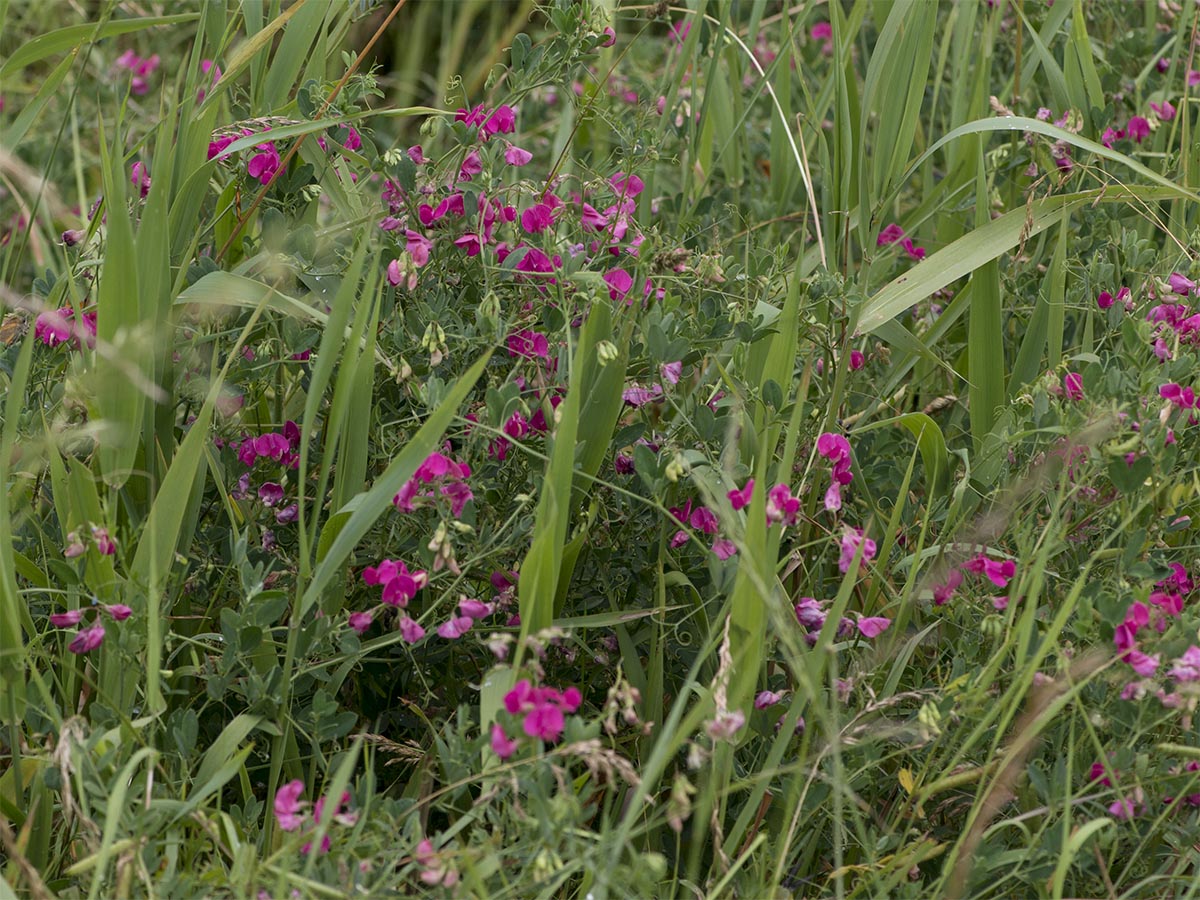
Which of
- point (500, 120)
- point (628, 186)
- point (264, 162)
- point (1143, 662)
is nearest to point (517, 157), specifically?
point (500, 120)

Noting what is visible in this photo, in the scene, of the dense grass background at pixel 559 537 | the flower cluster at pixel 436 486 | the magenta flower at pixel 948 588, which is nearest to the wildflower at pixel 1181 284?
the dense grass background at pixel 559 537

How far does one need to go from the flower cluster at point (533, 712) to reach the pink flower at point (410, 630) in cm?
21

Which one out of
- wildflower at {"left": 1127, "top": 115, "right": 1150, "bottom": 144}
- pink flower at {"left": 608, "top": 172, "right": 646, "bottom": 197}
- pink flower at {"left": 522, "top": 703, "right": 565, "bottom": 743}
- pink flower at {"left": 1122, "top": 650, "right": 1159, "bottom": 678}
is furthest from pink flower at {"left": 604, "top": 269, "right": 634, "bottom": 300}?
wildflower at {"left": 1127, "top": 115, "right": 1150, "bottom": 144}

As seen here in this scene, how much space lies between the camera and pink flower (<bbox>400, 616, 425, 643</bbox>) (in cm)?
150

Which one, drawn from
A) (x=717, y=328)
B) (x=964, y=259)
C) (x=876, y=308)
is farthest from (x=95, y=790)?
(x=964, y=259)

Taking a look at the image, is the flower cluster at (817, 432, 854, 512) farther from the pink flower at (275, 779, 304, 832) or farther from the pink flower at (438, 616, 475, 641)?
the pink flower at (275, 779, 304, 832)

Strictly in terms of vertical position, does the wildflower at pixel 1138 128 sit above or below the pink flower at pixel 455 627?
above

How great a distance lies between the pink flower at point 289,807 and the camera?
1.36m

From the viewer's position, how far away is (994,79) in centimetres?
295

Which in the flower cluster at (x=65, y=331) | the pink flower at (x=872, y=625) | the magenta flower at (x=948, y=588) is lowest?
the pink flower at (x=872, y=625)

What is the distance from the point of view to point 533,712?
1.30m

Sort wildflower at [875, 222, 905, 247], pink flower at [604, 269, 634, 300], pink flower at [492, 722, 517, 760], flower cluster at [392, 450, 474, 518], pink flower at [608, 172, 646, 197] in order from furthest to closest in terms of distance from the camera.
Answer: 1. wildflower at [875, 222, 905, 247]
2. pink flower at [608, 172, 646, 197]
3. pink flower at [604, 269, 634, 300]
4. flower cluster at [392, 450, 474, 518]
5. pink flower at [492, 722, 517, 760]

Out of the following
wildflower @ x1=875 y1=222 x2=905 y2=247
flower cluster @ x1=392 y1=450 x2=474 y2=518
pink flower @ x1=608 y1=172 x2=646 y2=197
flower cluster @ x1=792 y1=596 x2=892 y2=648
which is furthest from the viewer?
wildflower @ x1=875 y1=222 x2=905 y2=247

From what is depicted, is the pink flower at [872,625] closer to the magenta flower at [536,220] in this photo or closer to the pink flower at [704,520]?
the pink flower at [704,520]
